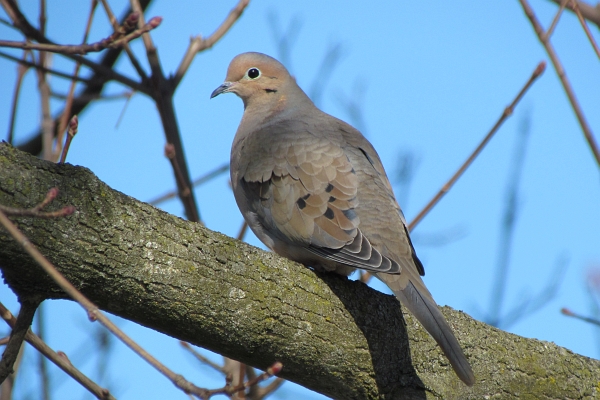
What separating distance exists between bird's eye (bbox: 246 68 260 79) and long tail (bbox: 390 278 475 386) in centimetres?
237

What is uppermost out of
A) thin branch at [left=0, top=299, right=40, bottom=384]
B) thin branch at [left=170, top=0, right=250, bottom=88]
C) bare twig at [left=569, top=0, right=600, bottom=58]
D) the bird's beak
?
the bird's beak

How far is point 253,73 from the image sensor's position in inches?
193

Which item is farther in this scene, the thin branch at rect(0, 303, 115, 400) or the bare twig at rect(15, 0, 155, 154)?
the bare twig at rect(15, 0, 155, 154)

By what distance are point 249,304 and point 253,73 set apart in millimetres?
2664

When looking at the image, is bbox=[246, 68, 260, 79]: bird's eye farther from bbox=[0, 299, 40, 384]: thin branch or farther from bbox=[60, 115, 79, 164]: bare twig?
bbox=[0, 299, 40, 384]: thin branch

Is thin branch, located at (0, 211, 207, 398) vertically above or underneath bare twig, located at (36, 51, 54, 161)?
underneath

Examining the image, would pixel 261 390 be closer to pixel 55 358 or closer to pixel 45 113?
pixel 55 358

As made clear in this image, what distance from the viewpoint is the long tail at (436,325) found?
Answer: 2.71 meters

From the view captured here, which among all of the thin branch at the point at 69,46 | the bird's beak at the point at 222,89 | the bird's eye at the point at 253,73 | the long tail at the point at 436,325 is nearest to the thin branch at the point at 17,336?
the thin branch at the point at 69,46

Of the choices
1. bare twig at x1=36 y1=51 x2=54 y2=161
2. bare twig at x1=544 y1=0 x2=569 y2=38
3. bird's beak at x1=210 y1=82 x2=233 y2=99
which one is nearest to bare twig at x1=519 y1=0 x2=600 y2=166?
bare twig at x1=544 y1=0 x2=569 y2=38

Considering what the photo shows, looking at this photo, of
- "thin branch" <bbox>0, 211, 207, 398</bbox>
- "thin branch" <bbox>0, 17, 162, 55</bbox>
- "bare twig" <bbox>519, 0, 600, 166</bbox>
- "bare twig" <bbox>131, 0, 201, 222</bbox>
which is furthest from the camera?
"bare twig" <bbox>131, 0, 201, 222</bbox>

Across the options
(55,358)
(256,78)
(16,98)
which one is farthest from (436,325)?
(256,78)

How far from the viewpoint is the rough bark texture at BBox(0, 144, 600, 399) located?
7.37ft

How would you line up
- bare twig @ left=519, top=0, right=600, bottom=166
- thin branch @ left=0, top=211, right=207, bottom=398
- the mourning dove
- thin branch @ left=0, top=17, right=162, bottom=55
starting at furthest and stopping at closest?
the mourning dove < bare twig @ left=519, top=0, right=600, bottom=166 < thin branch @ left=0, top=17, right=162, bottom=55 < thin branch @ left=0, top=211, right=207, bottom=398
